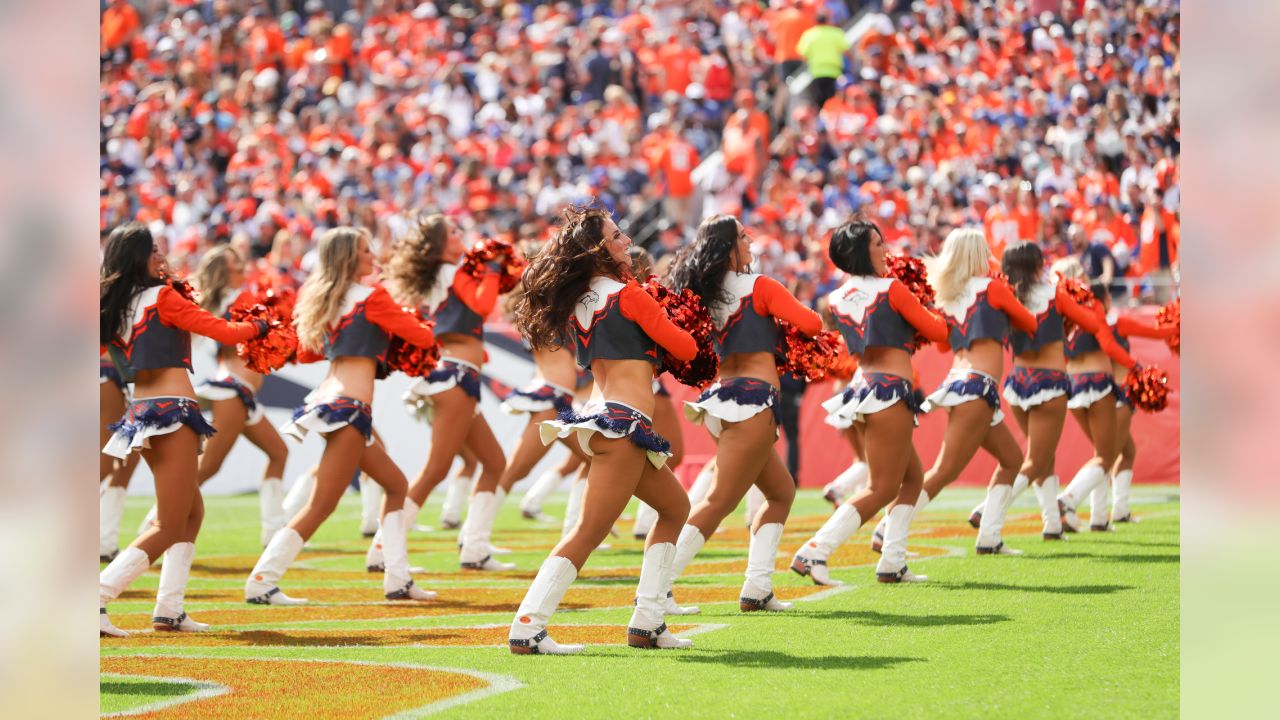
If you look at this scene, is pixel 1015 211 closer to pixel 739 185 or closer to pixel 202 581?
pixel 739 185

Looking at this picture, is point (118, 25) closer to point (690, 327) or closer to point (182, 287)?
point (182, 287)

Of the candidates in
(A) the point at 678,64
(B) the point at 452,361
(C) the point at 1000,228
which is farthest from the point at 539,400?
(A) the point at 678,64

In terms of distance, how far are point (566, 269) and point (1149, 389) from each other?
5854 mm

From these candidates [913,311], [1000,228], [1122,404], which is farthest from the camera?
[1000,228]

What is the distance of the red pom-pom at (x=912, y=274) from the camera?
7918 millimetres

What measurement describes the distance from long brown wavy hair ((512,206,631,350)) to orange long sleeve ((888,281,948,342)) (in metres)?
1.99

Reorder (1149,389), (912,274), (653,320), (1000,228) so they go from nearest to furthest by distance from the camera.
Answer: (653,320) → (912,274) → (1149,389) → (1000,228)

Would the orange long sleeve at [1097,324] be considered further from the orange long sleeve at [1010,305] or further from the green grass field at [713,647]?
the green grass field at [713,647]

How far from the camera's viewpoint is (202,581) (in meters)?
9.31

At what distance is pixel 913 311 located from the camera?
7551 mm
